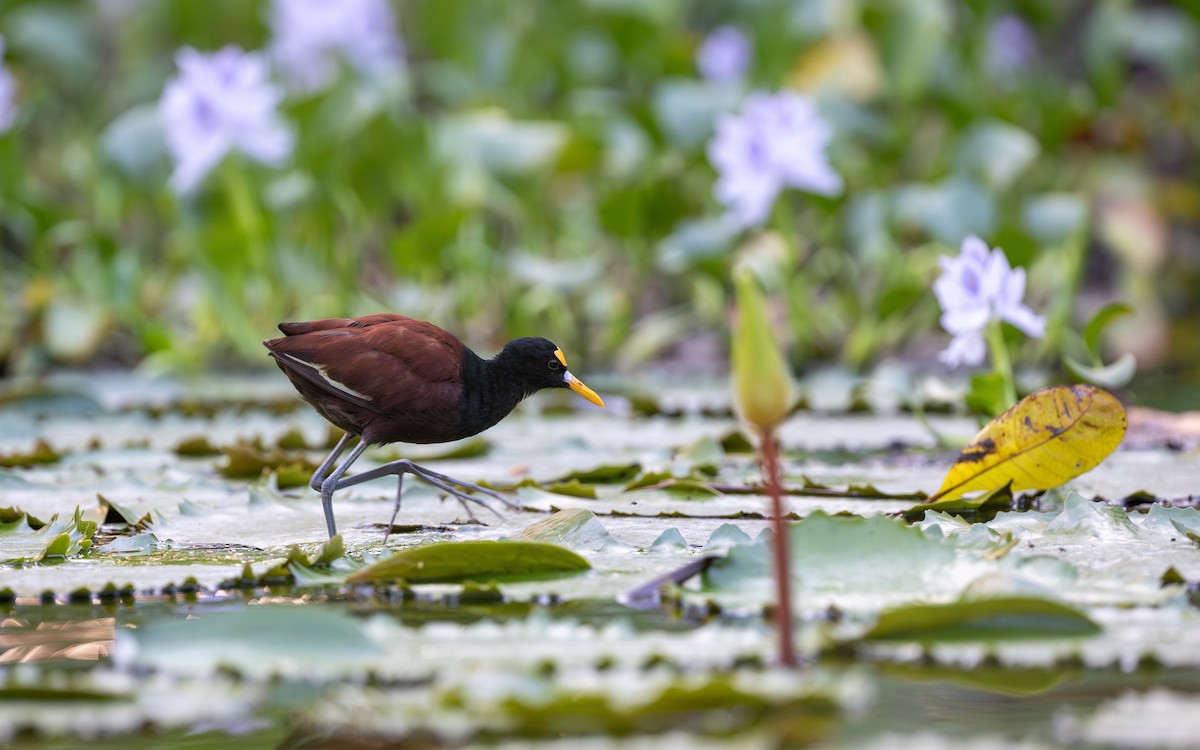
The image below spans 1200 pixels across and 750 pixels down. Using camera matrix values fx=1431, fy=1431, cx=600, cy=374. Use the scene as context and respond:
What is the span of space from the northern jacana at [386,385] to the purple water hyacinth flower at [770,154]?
3.29 meters

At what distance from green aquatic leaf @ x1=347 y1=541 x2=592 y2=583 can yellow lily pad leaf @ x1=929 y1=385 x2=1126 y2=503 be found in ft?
2.99

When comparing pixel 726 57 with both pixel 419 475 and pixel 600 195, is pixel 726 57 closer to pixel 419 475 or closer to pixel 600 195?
pixel 600 195

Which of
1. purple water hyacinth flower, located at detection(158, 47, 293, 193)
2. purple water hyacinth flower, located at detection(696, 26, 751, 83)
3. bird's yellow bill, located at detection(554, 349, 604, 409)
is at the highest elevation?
purple water hyacinth flower, located at detection(696, 26, 751, 83)

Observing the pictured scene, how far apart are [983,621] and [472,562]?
2.61ft

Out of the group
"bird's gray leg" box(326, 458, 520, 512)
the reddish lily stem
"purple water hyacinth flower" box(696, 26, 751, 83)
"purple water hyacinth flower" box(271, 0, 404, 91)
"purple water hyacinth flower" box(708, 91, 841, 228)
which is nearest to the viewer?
the reddish lily stem

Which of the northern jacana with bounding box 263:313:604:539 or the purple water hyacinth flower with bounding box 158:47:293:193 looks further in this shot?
the purple water hyacinth flower with bounding box 158:47:293:193

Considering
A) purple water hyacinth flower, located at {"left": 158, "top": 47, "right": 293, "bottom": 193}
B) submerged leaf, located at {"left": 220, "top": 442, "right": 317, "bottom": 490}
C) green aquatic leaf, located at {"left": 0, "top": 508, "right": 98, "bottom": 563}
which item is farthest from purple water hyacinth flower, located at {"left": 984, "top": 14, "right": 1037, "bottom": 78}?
green aquatic leaf, located at {"left": 0, "top": 508, "right": 98, "bottom": 563}

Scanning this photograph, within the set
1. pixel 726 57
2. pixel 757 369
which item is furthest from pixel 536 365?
pixel 726 57

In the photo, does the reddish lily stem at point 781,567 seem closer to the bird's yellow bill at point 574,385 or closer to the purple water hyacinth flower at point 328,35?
the bird's yellow bill at point 574,385

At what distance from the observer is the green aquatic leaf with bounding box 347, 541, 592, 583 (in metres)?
2.13

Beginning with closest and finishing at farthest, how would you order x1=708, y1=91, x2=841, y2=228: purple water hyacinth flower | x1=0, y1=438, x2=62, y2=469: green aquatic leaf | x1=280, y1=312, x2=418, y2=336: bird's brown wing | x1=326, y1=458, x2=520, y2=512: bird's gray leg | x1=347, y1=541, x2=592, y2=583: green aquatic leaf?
x1=347, y1=541, x2=592, y2=583: green aquatic leaf, x1=326, y1=458, x2=520, y2=512: bird's gray leg, x1=280, y1=312, x2=418, y2=336: bird's brown wing, x1=0, y1=438, x2=62, y2=469: green aquatic leaf, x1=708, y1=91, x2=841, y2=228: purple water hyacinth flower

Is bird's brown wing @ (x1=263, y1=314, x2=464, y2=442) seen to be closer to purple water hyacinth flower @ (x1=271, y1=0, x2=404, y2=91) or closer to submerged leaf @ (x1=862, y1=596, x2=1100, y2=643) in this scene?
submerged leaf @ (x1=862, y1=596, x2=1100, y2=643)

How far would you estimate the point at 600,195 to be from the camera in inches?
299

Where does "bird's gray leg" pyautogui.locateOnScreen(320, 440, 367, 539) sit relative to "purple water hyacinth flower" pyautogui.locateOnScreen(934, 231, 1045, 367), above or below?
below
